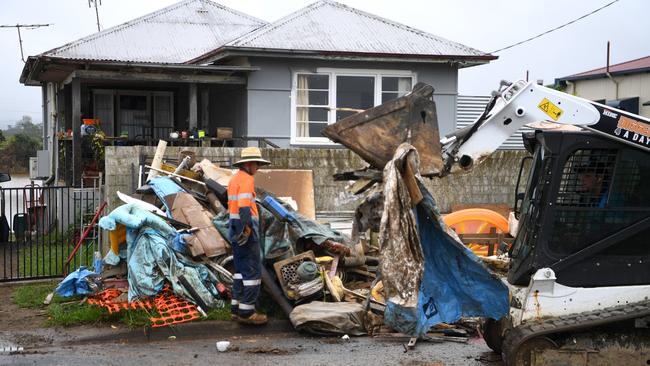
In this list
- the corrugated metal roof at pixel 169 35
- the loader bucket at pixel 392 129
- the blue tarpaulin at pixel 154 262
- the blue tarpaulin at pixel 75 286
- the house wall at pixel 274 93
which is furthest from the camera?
the corrugated metal roof at pixel 169 35

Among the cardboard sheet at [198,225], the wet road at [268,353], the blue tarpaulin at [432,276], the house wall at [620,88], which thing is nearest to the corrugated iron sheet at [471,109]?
the house wall at [620,88]

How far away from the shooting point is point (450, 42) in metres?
18.5

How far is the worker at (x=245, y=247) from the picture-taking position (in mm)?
9266

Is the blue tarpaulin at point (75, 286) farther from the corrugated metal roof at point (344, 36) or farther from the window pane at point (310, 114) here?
the window pane at point (310, 114)

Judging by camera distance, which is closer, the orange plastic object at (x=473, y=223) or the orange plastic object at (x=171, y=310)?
the orange plastic object at (x=171, y=310)

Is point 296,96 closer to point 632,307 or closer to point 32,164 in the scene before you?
point 32,164

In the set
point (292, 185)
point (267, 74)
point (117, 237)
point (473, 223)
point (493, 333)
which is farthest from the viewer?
point (267, 74)

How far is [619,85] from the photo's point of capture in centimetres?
2633

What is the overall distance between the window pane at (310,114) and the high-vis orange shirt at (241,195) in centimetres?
830

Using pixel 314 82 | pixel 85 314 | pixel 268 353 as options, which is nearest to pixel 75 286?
pixel 85 314

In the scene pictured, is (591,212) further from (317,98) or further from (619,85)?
(619,85)

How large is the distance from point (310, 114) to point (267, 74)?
4.27ft

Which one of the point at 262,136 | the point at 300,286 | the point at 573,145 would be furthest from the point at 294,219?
the point at 262,136

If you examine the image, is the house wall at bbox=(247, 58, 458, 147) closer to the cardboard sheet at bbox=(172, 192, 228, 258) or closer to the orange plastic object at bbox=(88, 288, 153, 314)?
the cardboard sheet at bbox=(172, 192, 228, 258)
